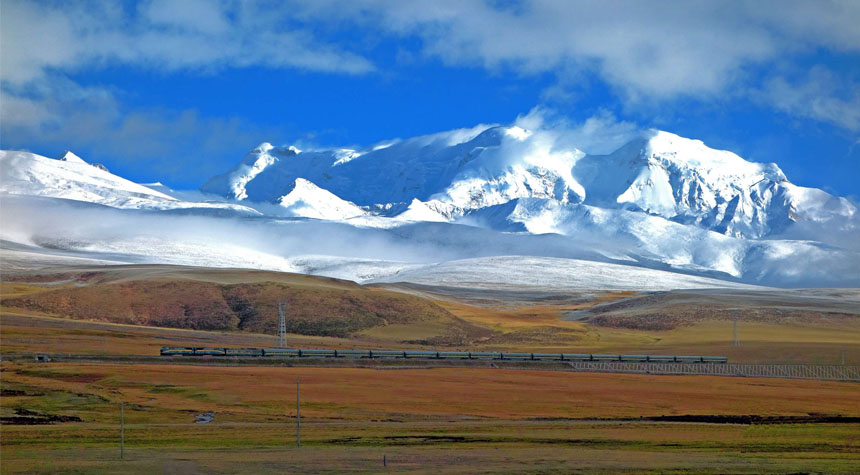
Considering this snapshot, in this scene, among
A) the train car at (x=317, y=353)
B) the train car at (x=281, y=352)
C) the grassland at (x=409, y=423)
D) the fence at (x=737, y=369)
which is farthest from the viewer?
the train car at (x=317, y=353)

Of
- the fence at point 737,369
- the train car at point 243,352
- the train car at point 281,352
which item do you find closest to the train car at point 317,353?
the train car at point 281,352

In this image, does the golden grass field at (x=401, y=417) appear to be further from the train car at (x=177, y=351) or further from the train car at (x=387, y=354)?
the train car at (x=387, y=354)

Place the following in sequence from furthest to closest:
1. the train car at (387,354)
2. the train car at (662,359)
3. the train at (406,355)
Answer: the train car at (662,359) → the train car at (387,354) → the train at (406,355)

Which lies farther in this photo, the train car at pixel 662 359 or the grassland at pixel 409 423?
the train car at pixel 662 359

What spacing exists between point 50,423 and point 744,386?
5711 cm

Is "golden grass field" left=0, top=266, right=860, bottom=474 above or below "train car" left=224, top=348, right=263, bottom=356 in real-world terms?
below

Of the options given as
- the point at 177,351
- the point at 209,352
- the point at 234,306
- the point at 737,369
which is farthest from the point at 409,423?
the point at 234,306

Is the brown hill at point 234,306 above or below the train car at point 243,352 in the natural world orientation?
above

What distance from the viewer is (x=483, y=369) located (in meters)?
103

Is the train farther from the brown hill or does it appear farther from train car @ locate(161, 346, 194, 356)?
the brown hill

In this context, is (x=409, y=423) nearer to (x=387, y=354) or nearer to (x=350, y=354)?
(x=350, y=354)

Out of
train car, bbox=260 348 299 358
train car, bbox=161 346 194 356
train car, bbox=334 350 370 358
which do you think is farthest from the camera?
train car, bbox=334 350 370 358

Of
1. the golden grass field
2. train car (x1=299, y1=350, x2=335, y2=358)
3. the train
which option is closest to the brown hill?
the golden grass field

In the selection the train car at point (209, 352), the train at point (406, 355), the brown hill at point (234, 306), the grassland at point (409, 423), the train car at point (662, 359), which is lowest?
the grassland at point (409, 423)
